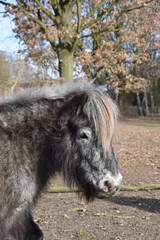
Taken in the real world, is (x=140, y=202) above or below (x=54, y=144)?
below

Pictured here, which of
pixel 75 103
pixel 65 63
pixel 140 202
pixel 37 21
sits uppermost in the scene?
pixel 37 21

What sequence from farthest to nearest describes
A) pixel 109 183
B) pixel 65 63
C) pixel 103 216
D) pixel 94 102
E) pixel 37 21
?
pixel 65 63
pixel 37 21
pixel 103 216
pixel 94 102
pixel 109 183

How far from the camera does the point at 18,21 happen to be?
11.9m

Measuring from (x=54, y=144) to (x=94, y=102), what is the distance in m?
0.63

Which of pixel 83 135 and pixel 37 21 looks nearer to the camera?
pixel 83 135

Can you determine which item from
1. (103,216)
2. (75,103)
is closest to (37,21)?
(103,216)

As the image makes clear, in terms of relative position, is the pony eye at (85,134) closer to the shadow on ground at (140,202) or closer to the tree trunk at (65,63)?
the shadow on ground at (140,202)

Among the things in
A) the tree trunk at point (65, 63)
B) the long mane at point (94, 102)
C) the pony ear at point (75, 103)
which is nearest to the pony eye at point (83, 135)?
the long mane at point (94, 102)

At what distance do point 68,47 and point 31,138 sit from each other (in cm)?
782

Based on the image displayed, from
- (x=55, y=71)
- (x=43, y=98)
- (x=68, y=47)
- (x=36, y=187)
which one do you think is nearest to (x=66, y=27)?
(x=68, y=47)

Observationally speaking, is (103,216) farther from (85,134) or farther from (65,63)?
(65,63)

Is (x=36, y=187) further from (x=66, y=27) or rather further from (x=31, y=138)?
(x=66, y=27)

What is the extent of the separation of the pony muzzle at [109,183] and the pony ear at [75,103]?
759 mm

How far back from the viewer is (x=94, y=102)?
339cm
